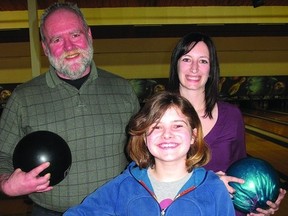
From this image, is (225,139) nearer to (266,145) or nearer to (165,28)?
(266,145)

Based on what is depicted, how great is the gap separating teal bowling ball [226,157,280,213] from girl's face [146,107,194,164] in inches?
12.2

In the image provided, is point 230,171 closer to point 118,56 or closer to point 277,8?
point 277,8

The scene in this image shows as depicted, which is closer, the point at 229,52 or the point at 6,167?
the point at 6,167

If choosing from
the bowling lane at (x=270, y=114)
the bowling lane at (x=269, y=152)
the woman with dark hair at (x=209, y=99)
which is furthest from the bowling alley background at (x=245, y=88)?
the woman with dark hair at (x=209, y=99)

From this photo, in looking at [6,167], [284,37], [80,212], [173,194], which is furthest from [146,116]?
[284,37]

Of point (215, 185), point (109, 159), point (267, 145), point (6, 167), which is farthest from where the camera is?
point (267, 145)

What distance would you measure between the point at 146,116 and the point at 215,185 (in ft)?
0.99

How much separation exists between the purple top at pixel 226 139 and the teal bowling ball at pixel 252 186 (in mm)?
67

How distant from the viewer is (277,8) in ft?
22.3

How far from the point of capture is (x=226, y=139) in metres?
1.46

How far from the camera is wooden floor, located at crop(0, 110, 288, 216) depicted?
2.99 metres

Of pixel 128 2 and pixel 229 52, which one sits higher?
pixel 128 2

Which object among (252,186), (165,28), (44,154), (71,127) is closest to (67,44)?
(71,127)

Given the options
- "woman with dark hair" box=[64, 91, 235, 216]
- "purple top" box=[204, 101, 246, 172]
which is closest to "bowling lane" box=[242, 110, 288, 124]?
"purple top" box=[204, 101, 246, 172]
